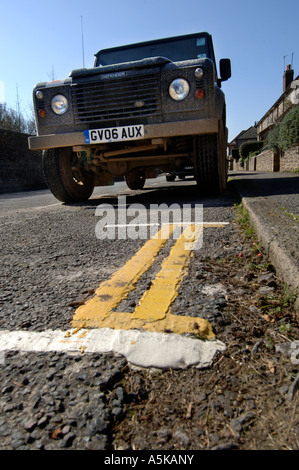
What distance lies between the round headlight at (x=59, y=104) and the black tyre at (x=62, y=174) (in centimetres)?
61

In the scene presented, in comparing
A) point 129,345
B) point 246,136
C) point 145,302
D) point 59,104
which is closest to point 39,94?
point 59,104

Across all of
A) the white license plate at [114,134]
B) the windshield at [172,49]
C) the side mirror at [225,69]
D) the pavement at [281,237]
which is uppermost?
the windshield at [172,49]

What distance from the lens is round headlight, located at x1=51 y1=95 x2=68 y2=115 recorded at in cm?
407

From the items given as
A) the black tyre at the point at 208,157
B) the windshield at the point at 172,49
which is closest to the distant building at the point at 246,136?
the windshield at the point at 172,49

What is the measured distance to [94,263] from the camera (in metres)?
1.85

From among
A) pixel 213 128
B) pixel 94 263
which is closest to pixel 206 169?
pixel 213 128

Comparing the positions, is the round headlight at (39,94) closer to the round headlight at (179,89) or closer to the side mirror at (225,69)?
the round headlight at (179,89)

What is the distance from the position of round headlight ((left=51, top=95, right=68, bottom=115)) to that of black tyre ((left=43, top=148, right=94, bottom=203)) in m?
0.61

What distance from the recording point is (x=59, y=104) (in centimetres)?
409

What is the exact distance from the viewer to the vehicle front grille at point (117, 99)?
150 inches

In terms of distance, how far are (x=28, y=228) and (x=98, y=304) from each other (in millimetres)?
2033

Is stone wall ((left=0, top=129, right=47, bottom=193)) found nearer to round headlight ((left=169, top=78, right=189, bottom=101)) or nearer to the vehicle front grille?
the vehicle front grille

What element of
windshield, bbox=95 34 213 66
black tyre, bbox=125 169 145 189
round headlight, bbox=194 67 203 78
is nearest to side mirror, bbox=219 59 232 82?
windshield, bbox=95 34 213 66

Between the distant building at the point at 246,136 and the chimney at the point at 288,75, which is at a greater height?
the chimney at the point at 288,75
